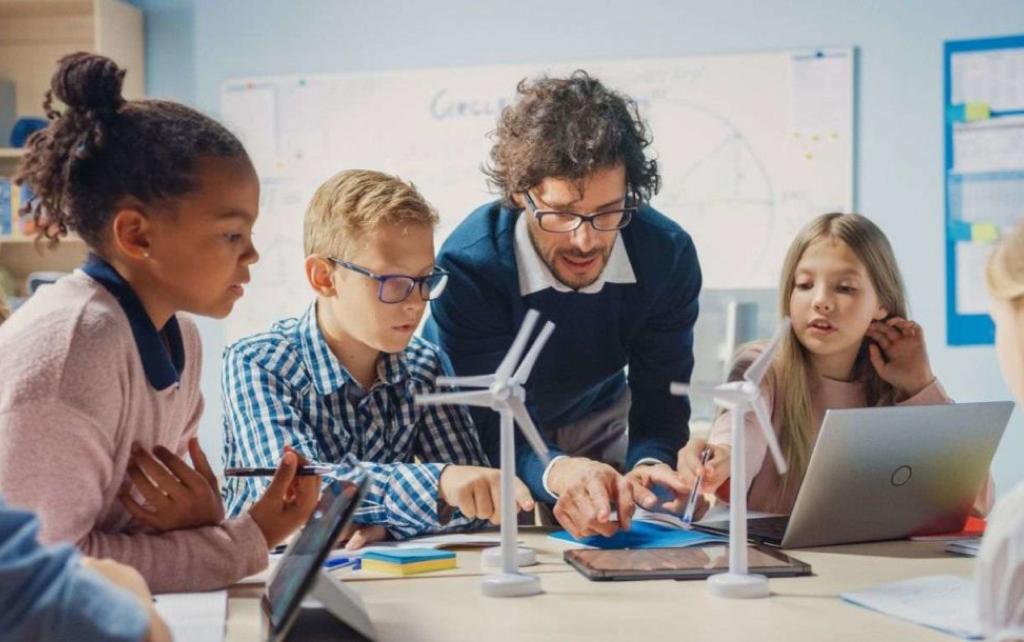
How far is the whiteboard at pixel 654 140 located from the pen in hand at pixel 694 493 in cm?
217

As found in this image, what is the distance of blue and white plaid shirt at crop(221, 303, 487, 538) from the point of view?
70.8 inches

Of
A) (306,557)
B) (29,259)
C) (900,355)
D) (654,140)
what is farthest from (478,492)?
(29,259)

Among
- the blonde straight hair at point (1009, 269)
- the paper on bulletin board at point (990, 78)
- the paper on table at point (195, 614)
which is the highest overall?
the paper on bulletin board at point (990, 78)

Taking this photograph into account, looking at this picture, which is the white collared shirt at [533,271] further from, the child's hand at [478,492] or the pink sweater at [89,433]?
the pink sweater at [89,433]

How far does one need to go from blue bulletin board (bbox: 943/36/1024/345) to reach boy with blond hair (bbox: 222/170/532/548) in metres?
2.38

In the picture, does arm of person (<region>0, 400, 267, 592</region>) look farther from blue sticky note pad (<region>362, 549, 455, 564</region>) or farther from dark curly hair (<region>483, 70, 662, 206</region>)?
dark curly hair (<region>483, 70, 662, 206</region>)

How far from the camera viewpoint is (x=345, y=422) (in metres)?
1.97

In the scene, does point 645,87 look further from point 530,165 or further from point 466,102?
point 530,165

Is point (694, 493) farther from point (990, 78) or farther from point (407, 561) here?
point (990, 78)

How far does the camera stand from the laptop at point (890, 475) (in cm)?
166

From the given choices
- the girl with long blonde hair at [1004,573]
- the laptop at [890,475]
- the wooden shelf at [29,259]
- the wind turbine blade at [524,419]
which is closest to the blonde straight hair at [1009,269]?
the girl with long blonde hair at [1004,573]

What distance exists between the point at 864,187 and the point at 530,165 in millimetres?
2159

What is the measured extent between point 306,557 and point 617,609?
1.25 ft

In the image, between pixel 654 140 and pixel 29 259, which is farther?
pixel 29 259
